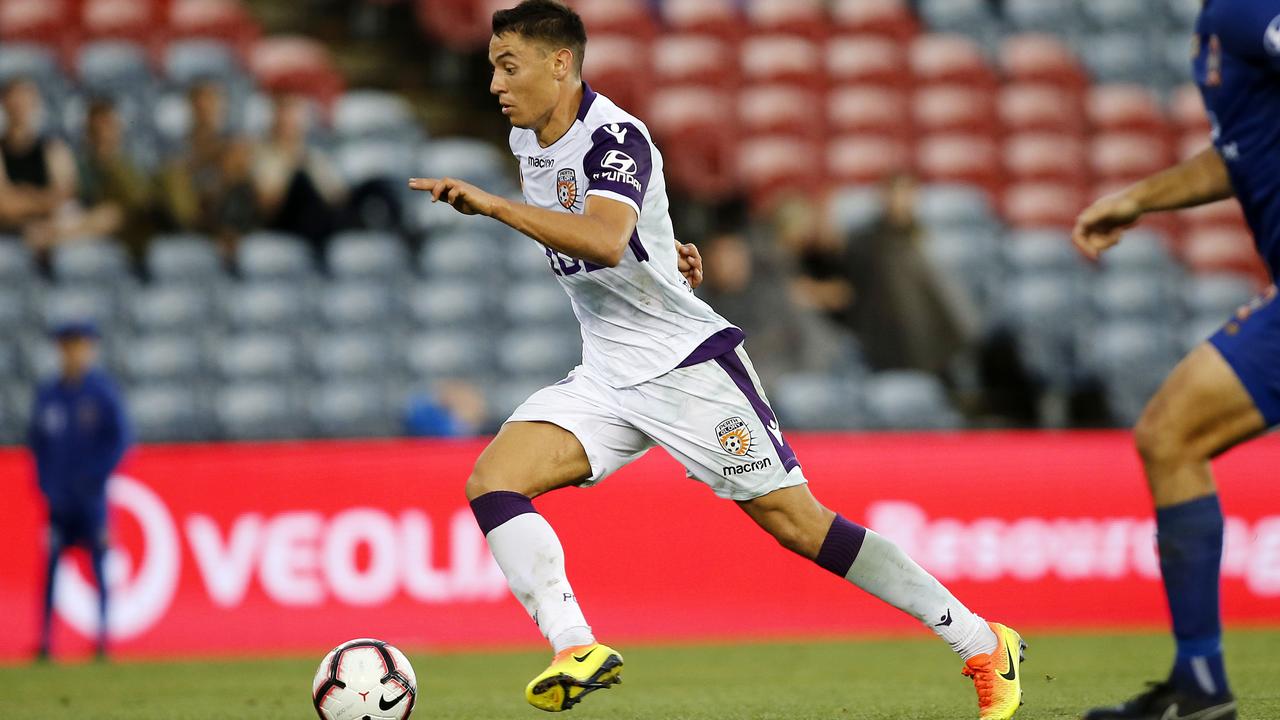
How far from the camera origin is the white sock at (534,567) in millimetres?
5129

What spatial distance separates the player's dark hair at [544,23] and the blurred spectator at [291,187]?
25.8 ft

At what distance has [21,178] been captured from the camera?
13.0 m

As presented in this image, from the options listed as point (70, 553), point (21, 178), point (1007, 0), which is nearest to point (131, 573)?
point (70, 553)

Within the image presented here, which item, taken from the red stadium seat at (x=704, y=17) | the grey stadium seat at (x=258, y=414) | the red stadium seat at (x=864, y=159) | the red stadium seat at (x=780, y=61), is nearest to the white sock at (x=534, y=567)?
the grey stadium seat at (x=258, y=414)

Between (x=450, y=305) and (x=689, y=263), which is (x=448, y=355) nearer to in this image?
(x=450, y=305)

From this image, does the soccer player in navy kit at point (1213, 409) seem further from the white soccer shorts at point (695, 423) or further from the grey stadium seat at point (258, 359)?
the grey stadium seat at point (258, 359)

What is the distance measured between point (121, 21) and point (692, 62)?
5448mm

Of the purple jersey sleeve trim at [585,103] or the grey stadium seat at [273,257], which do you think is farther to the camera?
the grey stadium seat at [273,257]

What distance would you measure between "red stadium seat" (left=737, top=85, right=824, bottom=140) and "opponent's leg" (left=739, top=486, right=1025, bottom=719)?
956 centimetres

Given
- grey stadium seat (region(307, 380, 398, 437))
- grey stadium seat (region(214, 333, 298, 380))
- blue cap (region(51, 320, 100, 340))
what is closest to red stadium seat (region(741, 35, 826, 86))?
grey stadium seat (region(307, 380, 398, 437))

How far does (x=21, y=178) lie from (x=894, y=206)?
7129mm

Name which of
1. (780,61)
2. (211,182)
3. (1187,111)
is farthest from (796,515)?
(1187,111)

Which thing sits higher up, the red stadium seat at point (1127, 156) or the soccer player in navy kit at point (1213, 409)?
the red stadium seat at point (1127, 156)

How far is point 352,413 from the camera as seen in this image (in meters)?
12.0
